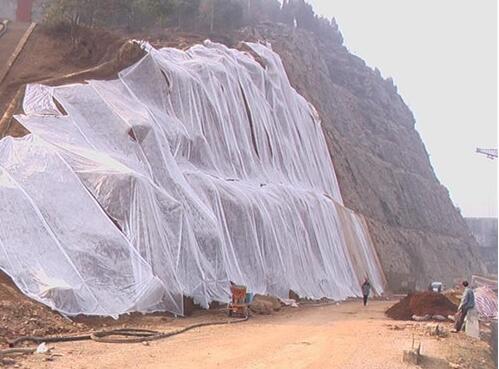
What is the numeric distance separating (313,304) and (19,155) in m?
12.6

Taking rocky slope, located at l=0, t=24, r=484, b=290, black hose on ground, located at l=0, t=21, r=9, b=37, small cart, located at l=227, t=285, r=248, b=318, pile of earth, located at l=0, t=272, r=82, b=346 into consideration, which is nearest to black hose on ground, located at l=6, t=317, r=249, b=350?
pile of earth, located at l=0, t=272, r=82, b=346

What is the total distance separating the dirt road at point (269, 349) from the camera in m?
8.83

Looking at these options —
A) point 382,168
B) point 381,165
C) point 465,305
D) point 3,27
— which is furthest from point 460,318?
point 381,165

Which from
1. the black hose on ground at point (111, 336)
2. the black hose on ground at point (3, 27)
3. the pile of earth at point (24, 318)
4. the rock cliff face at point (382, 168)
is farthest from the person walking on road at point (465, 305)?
the rock cliff face at point (382, 168)

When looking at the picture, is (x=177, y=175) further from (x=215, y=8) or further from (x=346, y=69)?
(x=346, y=69)

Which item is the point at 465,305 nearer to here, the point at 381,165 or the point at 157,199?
the point at 157,199

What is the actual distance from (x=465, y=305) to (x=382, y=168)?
38.3 m

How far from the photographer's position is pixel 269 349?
10.6 m

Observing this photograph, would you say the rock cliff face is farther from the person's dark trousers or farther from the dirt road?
the dirt road

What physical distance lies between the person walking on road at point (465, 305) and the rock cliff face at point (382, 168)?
85.6 feet

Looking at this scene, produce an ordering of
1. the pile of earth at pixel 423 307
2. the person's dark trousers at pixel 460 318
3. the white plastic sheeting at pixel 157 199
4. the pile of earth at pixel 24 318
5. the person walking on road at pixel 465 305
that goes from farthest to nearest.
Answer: the pile of earth at pixel 423 307 < the person's dark trousers at pixel 460 318 < the person walking on road at pixel 465 305 < the white plastic sheeting at pixel 157 199 < the pile of earth at pixel 24 318

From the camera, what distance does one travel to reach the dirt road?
Result: 8.83 meters

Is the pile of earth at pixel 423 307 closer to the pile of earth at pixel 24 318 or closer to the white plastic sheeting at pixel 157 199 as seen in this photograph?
the white plastic sheeting at pixel 157 199

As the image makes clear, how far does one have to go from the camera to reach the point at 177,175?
1859 cm
